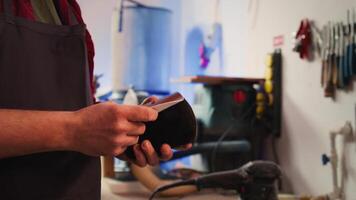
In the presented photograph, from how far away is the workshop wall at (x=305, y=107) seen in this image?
1.19 metres

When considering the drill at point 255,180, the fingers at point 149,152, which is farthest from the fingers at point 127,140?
the drill at point 255,180

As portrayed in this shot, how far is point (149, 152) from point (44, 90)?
0.73 feet

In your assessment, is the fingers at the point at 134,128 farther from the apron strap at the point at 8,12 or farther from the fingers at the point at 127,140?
the apron strap at the point at 8,12

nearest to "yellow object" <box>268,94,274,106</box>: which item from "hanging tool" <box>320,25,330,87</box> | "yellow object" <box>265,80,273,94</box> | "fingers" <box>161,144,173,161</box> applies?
"yellow object" <box>265,80,273,94</box>

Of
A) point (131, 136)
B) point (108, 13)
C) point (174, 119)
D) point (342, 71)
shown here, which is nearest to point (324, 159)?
point (342, 71)

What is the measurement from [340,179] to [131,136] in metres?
0.83

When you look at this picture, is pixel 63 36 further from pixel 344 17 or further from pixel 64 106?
pixel 344 17

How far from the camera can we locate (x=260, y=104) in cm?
153

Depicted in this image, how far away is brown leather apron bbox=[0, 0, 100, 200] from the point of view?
654 mm

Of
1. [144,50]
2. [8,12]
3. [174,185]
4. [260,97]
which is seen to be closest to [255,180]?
[174,185]

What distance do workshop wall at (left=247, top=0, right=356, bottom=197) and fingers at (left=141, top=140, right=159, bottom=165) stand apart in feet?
2.19

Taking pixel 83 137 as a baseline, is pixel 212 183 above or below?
below

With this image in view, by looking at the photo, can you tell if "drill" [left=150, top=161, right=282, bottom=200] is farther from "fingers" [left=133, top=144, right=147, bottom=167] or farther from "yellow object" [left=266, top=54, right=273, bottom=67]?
"yellow object" [left=266, top=54, right=273, bottom=67]

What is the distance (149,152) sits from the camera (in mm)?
746
